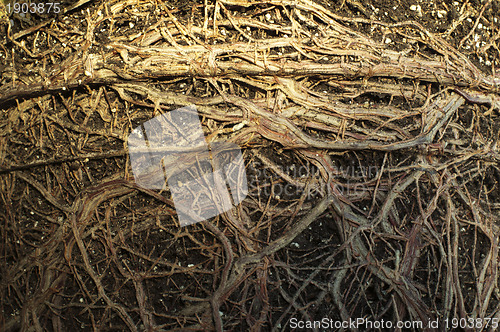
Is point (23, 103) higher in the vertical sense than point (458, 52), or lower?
lower

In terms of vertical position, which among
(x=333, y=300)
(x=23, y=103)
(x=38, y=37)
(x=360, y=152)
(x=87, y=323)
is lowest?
(x=87, y=323)

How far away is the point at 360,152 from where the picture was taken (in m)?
1.71

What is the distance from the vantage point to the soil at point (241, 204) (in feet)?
5.29

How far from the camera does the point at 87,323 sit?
1.64 meters

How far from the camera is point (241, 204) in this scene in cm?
164

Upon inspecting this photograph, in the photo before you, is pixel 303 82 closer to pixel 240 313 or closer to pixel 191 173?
pixel 191 173

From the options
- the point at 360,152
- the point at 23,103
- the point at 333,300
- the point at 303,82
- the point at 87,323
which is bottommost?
the point at 87,323

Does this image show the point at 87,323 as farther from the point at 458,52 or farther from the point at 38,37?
the point at 458,52

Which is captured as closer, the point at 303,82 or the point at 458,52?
the point at 303,82

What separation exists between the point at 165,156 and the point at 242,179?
338mm

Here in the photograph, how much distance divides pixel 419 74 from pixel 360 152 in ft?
1.44

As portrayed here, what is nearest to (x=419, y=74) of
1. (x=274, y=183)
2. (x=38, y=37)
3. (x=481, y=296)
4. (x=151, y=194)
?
(x=274, y=183)

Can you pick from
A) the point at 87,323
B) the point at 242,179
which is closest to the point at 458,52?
the point at 242,179

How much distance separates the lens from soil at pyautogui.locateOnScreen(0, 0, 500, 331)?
161cm
